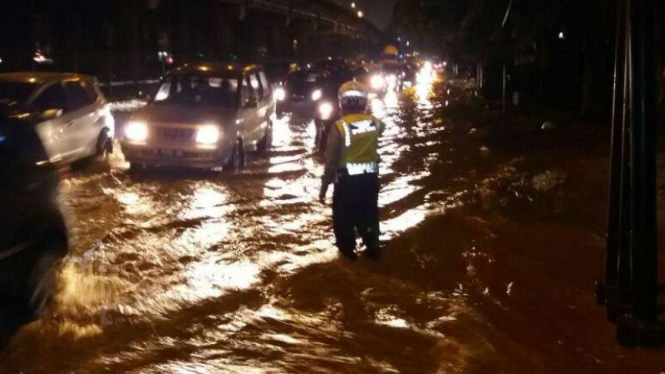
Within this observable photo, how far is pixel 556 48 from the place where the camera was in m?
27.2

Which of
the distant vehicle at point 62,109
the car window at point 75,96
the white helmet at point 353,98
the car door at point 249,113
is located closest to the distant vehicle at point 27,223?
the white helmet at point 353,98

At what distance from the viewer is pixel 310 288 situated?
6.92 metres

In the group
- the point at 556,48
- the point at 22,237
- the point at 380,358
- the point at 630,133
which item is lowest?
the point at 380,358

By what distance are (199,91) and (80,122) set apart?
2147 millimetres

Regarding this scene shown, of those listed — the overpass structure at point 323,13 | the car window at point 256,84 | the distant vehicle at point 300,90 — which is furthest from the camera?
the overpass structure at point 323,13

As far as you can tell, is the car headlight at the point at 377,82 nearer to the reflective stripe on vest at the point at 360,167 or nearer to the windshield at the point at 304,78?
the windshield at the point at 304,78

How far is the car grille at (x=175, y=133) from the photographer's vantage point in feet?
39.8

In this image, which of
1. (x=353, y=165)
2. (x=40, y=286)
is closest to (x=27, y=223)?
(x=40, y=286)

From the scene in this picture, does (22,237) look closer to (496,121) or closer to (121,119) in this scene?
(121,119)

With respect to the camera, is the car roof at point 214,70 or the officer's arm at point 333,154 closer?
the officer's arm at point 333,154

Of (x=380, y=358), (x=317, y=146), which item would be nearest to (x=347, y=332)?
(x=380, y=358)

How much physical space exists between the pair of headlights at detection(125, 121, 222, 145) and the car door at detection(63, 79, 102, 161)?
0.91m

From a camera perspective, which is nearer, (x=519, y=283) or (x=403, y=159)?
(x=519, y=283)

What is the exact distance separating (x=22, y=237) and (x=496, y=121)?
63.1 ft
